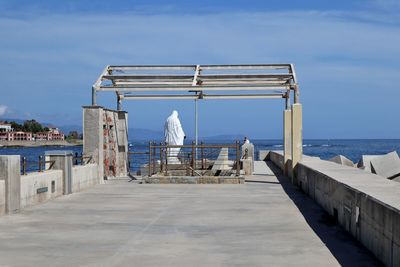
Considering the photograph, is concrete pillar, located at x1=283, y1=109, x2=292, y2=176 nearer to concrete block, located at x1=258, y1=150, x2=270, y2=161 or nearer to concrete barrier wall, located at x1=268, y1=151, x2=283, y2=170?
concrete barrier wall, located at x1=268, y1=151, x2=283, y2=170

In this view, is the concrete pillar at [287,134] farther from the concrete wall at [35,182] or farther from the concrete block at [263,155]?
the concrete block at [263,155]

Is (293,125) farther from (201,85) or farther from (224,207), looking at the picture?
(224,207)

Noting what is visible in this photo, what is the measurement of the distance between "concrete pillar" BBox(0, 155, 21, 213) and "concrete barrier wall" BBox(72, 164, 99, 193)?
5.28 metres

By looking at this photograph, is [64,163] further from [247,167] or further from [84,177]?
[247,167]

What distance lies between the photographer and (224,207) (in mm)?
16891

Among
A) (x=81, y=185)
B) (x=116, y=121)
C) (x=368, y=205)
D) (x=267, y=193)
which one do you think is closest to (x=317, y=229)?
(x=368, y=205)

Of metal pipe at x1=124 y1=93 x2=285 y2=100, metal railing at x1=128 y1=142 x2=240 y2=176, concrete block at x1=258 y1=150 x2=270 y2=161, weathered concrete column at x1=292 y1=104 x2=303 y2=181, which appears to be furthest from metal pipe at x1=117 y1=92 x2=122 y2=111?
concrete block at x1=258 y1=150 x2=270 y2=161

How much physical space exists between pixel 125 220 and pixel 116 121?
14.1 metres

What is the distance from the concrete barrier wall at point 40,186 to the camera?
650 inches

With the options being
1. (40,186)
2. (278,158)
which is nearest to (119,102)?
(278,158)

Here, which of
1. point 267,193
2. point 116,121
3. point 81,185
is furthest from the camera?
point 116,121

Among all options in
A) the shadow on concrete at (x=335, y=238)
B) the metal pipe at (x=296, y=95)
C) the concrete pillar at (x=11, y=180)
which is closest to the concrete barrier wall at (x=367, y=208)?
the shadow on concrete at (x=335, y=238)

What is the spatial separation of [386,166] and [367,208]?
16.0 meters

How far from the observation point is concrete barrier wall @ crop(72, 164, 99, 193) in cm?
2125
